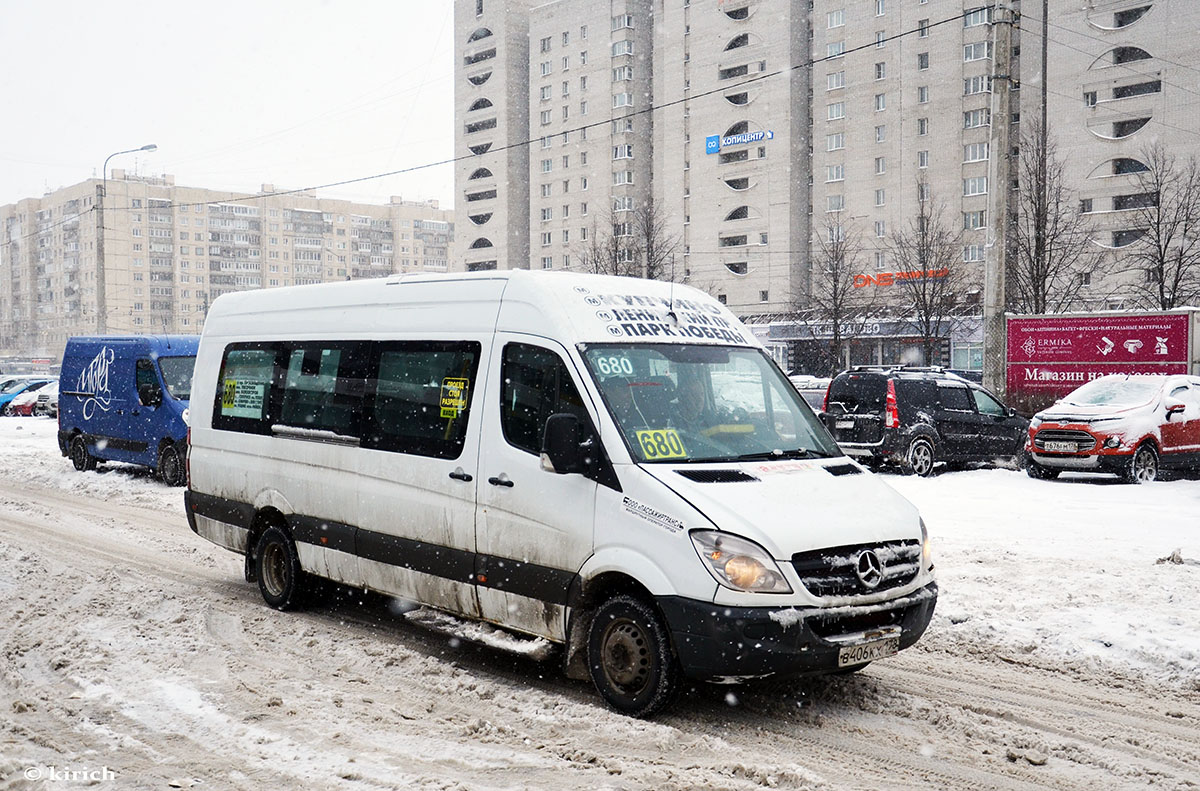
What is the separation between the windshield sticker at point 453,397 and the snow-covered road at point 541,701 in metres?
1.51

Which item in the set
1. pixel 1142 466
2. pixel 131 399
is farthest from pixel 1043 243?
pixel 131 399

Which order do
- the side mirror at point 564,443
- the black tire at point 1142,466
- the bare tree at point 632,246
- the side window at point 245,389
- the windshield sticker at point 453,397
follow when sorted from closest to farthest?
the side mirror at point 564,443 → the windshield sticker at point 453,397 → the side window at point 245,389 → the black tire at point 1142,466 → the bare tree at point 632,246

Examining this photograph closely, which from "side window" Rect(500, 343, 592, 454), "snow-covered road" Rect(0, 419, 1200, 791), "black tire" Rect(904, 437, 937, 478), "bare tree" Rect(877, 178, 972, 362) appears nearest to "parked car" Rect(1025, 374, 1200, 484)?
"black tire" Rect(904, 437, 937, 478)

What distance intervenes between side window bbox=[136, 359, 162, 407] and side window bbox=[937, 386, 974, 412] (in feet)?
40.7

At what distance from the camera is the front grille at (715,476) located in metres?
5.30

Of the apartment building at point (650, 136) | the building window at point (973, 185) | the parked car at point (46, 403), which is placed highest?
the apartment building at point (650, 136)

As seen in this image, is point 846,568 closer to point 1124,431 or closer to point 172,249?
point 1124,431

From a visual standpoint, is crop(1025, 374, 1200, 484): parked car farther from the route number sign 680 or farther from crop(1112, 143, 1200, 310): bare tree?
crop(1112, 143, 1200, 310): bare tree

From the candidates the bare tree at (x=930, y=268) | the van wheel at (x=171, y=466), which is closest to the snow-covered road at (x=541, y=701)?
the van wheel at (x=171, y=466)

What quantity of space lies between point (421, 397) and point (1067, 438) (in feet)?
40.2

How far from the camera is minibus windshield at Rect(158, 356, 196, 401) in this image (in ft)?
53.8

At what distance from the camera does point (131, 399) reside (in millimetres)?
16938

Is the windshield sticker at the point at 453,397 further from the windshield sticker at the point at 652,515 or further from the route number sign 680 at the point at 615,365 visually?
the windshield sticker at the point at 652,515

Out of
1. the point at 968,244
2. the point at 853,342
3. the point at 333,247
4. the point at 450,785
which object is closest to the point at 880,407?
the point at 450,785
